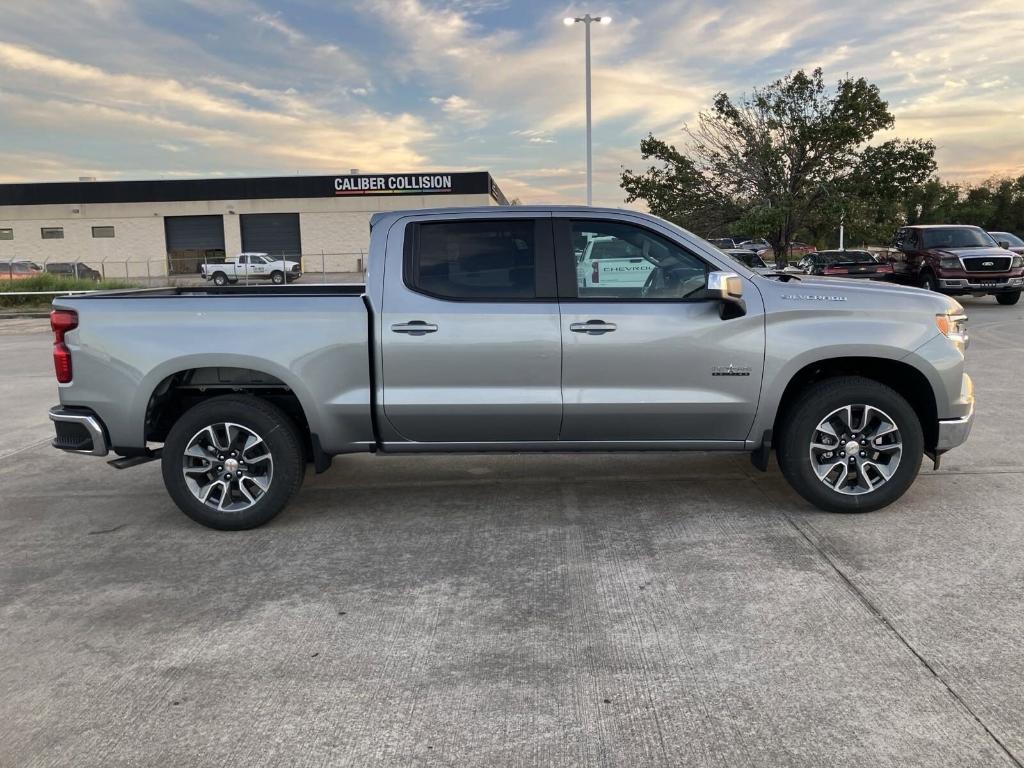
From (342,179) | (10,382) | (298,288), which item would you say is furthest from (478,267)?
(342,179)

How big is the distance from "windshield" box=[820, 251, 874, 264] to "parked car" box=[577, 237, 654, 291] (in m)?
19.9

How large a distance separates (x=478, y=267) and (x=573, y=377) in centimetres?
89

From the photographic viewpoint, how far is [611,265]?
200 inches

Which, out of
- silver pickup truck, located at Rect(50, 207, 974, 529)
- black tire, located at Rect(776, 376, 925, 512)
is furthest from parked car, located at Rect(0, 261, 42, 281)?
black tire, located at Rect(776, 376, 925, 512)

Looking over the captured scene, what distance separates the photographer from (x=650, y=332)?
4918 mm

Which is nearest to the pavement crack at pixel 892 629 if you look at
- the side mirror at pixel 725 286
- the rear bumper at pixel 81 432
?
the side mirror at pixel 725 286

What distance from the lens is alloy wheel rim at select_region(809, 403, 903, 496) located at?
502 cm

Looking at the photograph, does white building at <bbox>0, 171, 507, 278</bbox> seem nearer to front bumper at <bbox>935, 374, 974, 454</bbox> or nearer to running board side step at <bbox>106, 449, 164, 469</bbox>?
running board side step at <bbox>106, 449, 164, 469</bbox>

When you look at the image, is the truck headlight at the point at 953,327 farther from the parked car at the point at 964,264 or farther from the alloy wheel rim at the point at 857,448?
the parked car at the point at 964,264

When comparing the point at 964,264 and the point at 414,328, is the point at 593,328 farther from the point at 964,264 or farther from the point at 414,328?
the point at 964,264

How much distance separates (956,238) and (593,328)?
18836 mm

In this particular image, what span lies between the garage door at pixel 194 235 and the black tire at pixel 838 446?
5083 cm

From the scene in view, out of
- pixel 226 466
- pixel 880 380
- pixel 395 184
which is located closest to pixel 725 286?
pixel 880 380

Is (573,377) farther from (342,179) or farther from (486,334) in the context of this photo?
(342,179)
